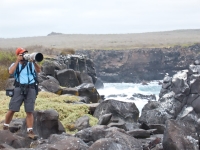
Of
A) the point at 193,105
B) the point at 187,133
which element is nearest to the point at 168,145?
the point at 187,133

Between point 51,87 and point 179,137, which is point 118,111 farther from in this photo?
point 51,87

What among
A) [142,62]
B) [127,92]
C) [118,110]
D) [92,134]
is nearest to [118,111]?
[118,110]

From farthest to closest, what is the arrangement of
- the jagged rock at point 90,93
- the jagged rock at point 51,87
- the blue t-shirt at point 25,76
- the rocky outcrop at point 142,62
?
1. the rocky outcrop at point 142,62
2. the jagged rock at point 90,93
3. the jagged rock at point 51,87
4. the blue t-shirt at point 25,76

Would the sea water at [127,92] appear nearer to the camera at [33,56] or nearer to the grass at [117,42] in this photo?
the grass at [117,42]

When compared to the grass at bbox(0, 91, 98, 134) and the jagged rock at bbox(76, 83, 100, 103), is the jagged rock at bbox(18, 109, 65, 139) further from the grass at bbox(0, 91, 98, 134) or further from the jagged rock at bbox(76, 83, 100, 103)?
the jagged rock at bbox(76, 83, 100, 103)

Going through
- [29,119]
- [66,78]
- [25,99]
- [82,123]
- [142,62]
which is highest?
[25,99]

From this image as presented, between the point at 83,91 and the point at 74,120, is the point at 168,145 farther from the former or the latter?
the point at 83,91

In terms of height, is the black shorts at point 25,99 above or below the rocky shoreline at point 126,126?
above

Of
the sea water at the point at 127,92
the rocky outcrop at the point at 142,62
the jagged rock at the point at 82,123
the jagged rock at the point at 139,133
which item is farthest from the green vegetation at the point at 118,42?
the jagged rock at the point at 139,133

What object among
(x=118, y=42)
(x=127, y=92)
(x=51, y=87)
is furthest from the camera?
(x=118, y=42)

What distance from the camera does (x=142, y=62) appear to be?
6569cm

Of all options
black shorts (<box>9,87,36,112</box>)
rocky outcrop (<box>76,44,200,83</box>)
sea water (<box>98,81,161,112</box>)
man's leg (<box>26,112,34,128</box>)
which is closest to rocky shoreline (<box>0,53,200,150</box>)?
man's leg (<box>26,112,34,128</box>)

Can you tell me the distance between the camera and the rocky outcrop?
64100 millimetres

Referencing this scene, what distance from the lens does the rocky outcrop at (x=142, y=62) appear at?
64100 millimetres
